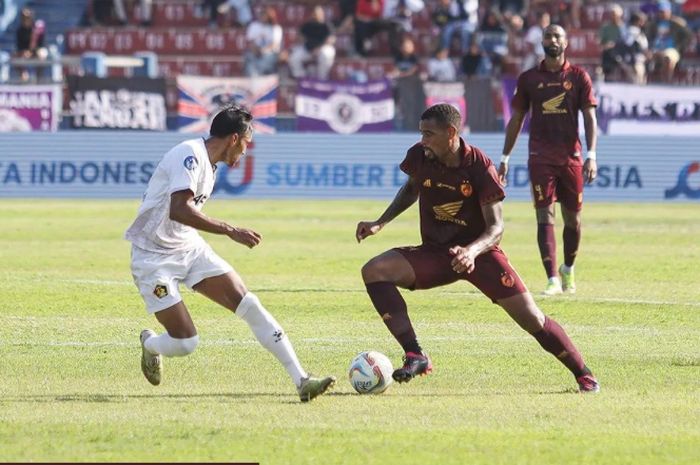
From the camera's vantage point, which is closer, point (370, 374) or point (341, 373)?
point (370, 374)

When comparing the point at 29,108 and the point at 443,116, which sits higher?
the point at 443,116

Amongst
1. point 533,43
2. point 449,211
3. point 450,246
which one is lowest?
point 533,43

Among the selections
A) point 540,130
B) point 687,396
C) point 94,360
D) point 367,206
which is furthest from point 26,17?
point 687,396

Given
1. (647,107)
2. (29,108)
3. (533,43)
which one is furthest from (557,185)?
(533,43)

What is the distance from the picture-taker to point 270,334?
902 centimetres

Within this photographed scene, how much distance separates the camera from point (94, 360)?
35.0 feet

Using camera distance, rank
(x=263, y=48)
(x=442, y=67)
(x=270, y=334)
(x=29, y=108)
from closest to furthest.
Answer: (x=270, y=334)
(x=29, y=108)
(x=442, y=67)
(x=263, y=48)

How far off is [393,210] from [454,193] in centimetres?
60

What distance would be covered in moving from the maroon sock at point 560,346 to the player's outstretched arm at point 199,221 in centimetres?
191

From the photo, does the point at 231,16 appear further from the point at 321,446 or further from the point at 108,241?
the point at 321,446

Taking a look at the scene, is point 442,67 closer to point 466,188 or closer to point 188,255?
point 466,188

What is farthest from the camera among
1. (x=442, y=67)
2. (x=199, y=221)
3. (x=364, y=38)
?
(x=364, y=38)

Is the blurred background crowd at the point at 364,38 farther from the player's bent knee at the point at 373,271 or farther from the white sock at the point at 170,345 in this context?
the white sock at the point at 170,345

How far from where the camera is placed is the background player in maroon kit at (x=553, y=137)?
582 inches
